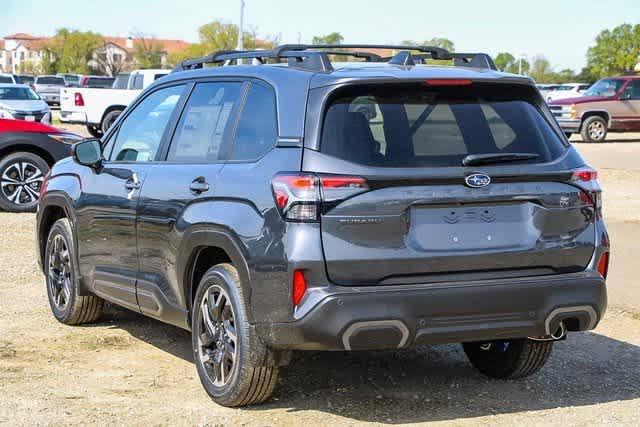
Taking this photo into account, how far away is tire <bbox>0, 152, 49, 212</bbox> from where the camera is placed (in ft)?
47.3

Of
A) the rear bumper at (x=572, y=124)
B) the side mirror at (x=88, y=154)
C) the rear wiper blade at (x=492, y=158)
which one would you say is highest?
the rear wiper blade at (x=492, y=158)

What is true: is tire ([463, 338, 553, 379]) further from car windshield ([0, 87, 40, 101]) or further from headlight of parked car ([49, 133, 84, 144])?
car windshield ([0, 87, 40, 101])

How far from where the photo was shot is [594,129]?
3247 centimetres

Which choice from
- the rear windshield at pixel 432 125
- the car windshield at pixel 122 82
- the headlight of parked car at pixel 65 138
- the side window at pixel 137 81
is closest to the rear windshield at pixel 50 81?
the car windshield at pixel 122 82

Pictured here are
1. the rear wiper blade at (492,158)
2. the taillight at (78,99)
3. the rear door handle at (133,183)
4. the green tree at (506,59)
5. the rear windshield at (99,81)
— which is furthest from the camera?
the green tree at (506,59)

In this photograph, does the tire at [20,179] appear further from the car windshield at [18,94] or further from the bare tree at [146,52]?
the bare tree at [146,52]

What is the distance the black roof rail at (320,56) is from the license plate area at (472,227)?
0.89 metres

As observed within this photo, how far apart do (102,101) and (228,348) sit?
27346 mm

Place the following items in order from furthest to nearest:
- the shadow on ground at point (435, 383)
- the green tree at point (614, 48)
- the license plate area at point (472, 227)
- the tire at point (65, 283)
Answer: the green tree at point (614, 48), the tire at point (65, 283), the shadow on ground at point (435, 383), the license plate area at point (472, 227)

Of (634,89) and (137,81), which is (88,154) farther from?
(634,89)

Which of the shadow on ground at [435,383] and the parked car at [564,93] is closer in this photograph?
the shadow on ground at [435,383]

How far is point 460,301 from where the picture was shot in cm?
518

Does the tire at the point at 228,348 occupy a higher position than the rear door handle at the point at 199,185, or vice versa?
the rear door handle at the point at 199,185

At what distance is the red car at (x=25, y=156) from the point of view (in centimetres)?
1438
